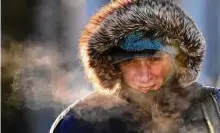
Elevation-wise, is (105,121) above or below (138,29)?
below

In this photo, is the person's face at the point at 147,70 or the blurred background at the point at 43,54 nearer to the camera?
the person's face at the point at 147,70

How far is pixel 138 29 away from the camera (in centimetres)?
75

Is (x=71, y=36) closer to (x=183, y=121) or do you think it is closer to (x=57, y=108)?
(x=57, y=108)

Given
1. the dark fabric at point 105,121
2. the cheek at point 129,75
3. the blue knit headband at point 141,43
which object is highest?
the blue knit headband at point 141,43

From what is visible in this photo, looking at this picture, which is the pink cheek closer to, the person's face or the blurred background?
the person's face

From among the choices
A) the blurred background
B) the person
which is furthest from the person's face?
the blurred background

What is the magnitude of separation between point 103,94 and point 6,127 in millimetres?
269

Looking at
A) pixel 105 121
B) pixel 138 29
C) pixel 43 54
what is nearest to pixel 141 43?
pixel 138 29

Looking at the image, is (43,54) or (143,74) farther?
(43,54)

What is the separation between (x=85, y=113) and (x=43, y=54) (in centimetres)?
22

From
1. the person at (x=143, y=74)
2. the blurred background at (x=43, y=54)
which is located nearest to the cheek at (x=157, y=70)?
the person at (x=143, y=74)

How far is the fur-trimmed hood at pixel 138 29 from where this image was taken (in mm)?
753

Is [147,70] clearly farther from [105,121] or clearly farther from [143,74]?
[105,121]

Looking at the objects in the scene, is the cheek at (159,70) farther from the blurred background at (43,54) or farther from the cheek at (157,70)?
the blurred background at (43,54)
